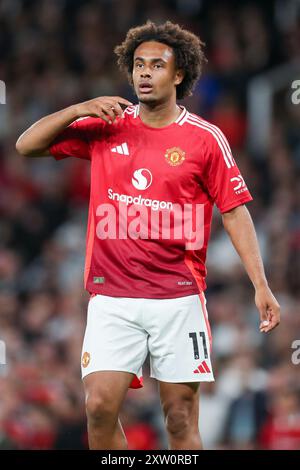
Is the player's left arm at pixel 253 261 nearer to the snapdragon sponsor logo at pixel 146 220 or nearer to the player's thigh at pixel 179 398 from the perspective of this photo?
the snapdragon sponsor logo at pixel 146 220

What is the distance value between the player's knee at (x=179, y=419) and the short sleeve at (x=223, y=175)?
3.21ft

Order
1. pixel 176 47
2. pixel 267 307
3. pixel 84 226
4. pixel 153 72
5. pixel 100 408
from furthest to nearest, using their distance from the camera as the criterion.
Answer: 1. pixel 84 226
2. pixel 176 47
3. pixel 153 72
4. pixel 267 307
5. pixel 100 408

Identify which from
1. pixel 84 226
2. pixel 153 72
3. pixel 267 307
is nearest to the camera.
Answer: pixel 267 307

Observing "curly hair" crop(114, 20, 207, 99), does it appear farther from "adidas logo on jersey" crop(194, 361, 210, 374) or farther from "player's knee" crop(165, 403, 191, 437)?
"player's knee" crop(165, 403, 191, 437)

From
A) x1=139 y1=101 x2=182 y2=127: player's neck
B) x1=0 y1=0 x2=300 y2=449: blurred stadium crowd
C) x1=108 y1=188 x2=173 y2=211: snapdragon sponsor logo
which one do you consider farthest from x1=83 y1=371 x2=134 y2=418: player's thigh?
x1=0 y1=0 x2=300 y2=449: blurred stadium crowd

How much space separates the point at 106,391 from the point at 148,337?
0.38 metres

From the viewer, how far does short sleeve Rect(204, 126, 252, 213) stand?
537cm

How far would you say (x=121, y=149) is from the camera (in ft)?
17.7

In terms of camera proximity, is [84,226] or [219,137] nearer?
[219,137]

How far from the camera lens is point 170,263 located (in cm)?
538

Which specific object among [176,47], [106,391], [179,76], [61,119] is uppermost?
[176,47]

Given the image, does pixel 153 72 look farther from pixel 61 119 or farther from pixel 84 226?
pixel 84 226

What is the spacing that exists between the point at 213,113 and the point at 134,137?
524cm

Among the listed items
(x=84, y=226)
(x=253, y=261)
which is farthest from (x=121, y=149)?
(x=84, y=226)
